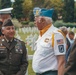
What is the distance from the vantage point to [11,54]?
16.1 ft

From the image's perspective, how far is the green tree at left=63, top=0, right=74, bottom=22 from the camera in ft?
246

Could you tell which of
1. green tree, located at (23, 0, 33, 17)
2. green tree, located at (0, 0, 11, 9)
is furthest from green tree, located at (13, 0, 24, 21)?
green tree, located at (23, 0, 33, 17)

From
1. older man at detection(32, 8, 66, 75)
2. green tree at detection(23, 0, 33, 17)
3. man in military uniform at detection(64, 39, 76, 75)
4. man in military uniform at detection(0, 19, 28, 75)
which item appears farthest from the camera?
green tree at detection(23, 0, 33, 17)

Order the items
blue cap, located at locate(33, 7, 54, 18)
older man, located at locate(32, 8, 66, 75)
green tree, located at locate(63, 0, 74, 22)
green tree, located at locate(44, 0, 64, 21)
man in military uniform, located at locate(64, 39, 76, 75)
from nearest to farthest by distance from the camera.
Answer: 1. man in military uniform, located at locate(64, 39, 76, 75)
2. older man, located at locate(32, 8, 66, 75)
3. blue cap, located at locate(33, 7, 54, 18)
4. green tree, located at locate(63, 0, 74, 22)
5. green tree, located at locate(44, 0, 64, 21)

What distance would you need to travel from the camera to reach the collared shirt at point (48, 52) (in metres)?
4.76

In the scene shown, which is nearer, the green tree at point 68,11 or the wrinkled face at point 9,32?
the wrinkled face at point 9,32

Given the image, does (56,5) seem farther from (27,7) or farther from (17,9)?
(17,9)

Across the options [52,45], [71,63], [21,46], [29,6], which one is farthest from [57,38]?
[29,6]

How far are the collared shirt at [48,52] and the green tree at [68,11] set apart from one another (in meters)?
69.8

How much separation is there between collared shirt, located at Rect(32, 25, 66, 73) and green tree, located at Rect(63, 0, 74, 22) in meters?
69.8

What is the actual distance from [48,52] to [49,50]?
3 centimetres

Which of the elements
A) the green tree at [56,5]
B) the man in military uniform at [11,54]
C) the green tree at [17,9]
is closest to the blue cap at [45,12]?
the man in military uniform at [11,54]

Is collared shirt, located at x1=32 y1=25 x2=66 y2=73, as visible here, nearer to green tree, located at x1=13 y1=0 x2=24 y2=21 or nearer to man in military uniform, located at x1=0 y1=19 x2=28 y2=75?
man in military uniform, located at x1=0 y1=19 x2=28 y2=75

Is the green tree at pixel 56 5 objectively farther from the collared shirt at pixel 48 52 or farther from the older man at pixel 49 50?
the collared shirt at pixel 48 52
